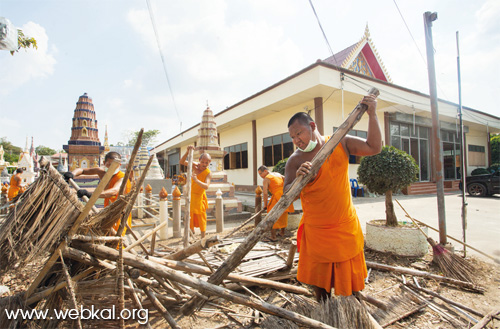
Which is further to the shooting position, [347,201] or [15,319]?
[347,201]

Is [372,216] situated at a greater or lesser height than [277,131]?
lesser

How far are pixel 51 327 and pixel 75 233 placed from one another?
2.12ft

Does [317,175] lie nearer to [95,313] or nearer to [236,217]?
[95,313]

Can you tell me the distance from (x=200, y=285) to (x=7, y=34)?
5.02 metres

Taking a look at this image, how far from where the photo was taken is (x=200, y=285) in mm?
1683

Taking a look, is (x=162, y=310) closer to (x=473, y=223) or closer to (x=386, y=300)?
(x=386, y=300)

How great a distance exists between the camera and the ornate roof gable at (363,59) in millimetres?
12219

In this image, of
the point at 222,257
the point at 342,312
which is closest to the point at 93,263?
the point at 342,312

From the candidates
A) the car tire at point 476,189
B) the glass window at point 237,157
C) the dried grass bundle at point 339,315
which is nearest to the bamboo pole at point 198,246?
the dried grass bundle at point 339,315

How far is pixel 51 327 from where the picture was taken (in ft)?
5.65

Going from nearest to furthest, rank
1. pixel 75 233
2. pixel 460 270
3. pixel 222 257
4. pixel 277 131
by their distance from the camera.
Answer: pixel 75 233 < pixel 460 270 < pixel 222 257 < pixel 277 131

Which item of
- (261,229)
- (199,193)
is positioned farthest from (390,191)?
(199,193)

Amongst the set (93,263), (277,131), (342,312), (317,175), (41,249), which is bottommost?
(342,312)

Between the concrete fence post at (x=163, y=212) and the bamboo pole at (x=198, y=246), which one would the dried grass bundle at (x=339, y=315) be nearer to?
the bamboo pole at (x=198, y=246)
